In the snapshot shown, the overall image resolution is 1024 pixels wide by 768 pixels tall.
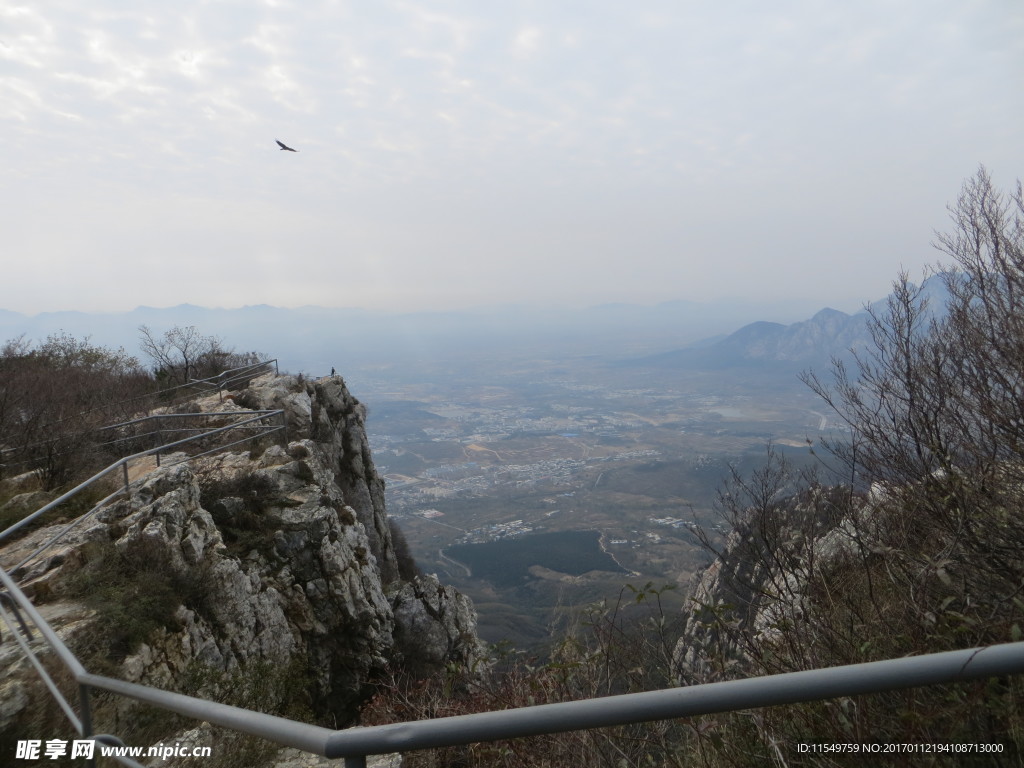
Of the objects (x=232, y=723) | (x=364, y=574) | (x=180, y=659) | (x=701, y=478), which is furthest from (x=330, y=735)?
(x=701, y=478)

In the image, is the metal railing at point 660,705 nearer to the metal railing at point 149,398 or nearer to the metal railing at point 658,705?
the metal railing at point 658,705

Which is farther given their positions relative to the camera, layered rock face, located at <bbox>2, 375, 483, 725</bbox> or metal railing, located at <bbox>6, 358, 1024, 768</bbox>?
layered rock face, located at <bbox>2, 375, 483, 725</bbox>

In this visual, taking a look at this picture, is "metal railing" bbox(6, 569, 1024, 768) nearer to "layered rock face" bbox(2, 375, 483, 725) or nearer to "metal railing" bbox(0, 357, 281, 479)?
"layered rock face" bbox(2, 375, 483, 725)

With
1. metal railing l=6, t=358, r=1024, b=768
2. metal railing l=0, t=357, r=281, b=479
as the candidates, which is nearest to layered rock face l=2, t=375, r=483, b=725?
metal railing l=0, t=357, r=281, b=479

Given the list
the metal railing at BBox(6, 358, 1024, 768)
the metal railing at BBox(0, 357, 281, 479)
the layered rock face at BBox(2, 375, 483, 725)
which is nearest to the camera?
the metal railing at BBox(6, 358, 1024, 768)

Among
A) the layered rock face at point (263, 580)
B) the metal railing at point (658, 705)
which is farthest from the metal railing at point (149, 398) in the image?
the metal railing at point (658, 705)

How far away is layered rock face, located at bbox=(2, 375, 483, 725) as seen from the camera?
21.2ft

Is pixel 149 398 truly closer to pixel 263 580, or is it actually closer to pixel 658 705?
pixel 263 580

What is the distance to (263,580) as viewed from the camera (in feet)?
28.1

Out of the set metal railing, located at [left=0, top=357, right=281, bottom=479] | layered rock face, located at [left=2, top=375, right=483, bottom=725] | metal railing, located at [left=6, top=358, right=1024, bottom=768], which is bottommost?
layered rock face, located at [left=2, top=375, right=483, bottom=725]

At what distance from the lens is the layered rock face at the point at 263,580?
645 cm

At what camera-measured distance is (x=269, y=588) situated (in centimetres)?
841

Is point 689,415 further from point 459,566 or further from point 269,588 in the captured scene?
point 269,588

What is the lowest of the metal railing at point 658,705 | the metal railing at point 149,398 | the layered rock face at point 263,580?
the layered rock face at point 263,580
